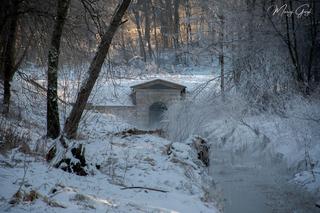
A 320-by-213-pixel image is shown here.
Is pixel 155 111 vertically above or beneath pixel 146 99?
beneath

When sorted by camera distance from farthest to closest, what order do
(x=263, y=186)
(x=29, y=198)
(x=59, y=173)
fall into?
(x=263, y=186), (x=59, y=173), (x=29, y=198)

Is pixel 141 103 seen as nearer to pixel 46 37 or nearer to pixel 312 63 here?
pixel 312 63

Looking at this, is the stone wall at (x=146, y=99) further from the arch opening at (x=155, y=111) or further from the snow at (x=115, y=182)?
the snow at (x=115, y=182)

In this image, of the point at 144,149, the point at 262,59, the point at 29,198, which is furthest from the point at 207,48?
the point at 29,198

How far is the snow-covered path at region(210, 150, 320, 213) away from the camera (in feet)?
33.9

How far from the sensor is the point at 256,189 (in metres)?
11.9

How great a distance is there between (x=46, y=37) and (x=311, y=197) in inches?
338

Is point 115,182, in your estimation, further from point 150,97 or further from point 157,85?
point 150,97

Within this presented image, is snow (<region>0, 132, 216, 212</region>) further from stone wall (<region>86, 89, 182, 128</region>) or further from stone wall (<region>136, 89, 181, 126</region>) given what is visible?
stone wall (<region>136, 89, 181, 126</region>)

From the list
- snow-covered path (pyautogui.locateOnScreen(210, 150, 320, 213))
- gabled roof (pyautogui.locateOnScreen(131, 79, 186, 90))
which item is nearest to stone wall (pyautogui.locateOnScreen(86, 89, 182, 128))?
gabled roof (pyautogui.locateOnScreen(131, 79, 186, 90))

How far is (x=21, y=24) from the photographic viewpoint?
1267 centimetres

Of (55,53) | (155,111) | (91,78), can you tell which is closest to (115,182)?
(91,78)

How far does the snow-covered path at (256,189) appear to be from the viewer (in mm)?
10336

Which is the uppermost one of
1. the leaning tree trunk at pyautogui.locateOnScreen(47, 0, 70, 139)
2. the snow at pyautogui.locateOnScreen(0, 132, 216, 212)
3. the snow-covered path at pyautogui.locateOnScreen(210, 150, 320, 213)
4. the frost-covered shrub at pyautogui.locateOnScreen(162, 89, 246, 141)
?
the leaning tree trunk at pyautogui.locateOnScreen(47, 0, 70, 139)
